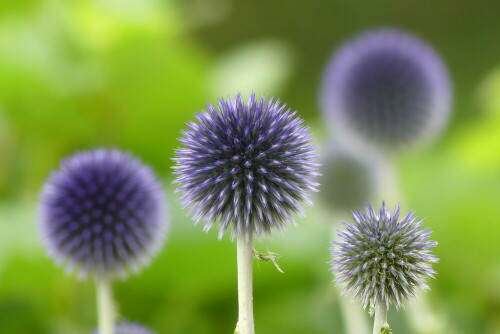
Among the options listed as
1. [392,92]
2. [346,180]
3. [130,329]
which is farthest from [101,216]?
[392,92]

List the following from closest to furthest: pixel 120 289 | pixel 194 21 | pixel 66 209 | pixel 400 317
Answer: pixel 66 209
pixel 400 317
pixel 120 289
pixel 194 21

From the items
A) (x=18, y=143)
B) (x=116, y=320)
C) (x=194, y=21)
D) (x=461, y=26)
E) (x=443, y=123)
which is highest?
(x=461, y=26)

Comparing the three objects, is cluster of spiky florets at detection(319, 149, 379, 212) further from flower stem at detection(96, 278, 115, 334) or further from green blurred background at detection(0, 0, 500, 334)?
flower stem at detection(96, 278, 115, 334)

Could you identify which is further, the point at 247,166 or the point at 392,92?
the point at 392,92

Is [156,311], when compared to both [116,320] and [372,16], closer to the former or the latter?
[116,320]

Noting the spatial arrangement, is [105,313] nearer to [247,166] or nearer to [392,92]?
[247,166]

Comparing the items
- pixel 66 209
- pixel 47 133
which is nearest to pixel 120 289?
pixel 47 133

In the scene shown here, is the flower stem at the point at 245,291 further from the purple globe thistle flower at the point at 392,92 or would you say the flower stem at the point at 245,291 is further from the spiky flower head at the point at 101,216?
the purple globe thistle flower at the point at 392,92
